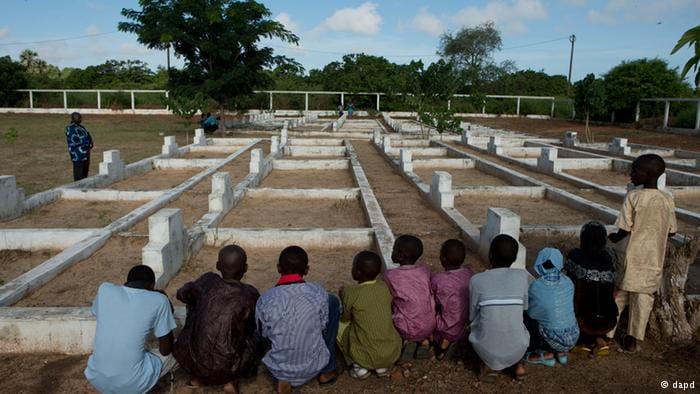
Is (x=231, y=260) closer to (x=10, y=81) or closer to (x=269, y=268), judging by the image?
(x=269, y=268)

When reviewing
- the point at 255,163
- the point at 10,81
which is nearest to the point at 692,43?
the point at 255,163

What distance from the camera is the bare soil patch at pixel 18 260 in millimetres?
5277

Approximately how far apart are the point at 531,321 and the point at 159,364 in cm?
245

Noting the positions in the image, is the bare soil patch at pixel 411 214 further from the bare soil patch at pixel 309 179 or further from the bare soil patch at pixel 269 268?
the bare soil patch at pixel 269 268

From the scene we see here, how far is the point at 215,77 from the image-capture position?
65.1ft

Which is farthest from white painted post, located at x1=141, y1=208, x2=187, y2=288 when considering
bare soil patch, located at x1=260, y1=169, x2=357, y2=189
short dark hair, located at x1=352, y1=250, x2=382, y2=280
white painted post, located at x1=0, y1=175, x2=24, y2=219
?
bare soil patch, located at x1=260, y1=169, x2=357, y2=189

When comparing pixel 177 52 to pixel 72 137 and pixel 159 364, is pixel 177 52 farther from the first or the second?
pixel 159 364

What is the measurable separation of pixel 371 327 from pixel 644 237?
82.6 inches

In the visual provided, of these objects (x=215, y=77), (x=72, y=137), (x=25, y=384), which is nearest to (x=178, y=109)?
(x=215, y=77)

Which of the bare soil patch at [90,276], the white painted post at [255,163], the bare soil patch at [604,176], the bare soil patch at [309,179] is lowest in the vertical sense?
the bare soil patch at [90,276]

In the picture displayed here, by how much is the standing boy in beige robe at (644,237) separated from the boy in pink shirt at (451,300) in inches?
47.6

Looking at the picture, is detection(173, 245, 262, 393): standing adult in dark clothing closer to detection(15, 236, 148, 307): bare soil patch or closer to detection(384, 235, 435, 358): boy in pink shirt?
detection(384, 235, 435, 358): boy in pink shirt

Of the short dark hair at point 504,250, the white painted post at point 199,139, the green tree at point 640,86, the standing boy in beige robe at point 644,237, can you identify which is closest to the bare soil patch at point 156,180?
the white painted post at point 199,139

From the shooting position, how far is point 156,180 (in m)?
10.7
